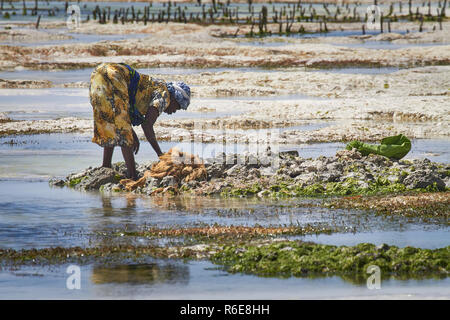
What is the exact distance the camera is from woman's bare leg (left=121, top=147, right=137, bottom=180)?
12.0m

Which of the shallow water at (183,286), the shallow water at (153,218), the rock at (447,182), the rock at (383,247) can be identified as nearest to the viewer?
the shallow water at (183,286)

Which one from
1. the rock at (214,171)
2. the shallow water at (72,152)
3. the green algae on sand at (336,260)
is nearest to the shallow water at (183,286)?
the green algae on sand at (336,260)

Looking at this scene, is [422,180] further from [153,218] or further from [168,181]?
[153,218]

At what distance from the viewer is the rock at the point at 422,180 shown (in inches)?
466

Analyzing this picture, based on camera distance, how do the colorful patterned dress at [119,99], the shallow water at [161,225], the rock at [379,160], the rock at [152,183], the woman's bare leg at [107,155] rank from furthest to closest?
the rock at [379,160] → the woman's bare leg at [107,155] → the rock at [152,183] → the colorful patterned dress at [119,99] → the shallow water at [161,225]

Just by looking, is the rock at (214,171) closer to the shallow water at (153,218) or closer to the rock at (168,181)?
the rock at (168,181)

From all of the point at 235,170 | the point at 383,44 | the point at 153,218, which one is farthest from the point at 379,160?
the point at 383,44

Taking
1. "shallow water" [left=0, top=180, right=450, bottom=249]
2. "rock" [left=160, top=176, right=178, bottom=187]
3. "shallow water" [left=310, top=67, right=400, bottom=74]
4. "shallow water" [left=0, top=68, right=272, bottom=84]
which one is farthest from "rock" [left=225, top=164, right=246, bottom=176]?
"shallow water" [left=310, top=67, right=400, bottom=74]

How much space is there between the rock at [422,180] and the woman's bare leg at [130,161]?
153 inches

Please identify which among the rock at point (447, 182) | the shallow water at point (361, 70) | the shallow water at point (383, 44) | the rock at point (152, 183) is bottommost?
the shallow water at point (383, 44)

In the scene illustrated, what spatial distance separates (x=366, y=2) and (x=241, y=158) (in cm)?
8856

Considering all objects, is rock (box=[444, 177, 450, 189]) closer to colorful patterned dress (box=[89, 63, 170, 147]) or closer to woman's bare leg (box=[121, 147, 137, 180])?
colorful patterned dress (box=[89, 63, 170, 147])

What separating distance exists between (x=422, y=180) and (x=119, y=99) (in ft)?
14.3

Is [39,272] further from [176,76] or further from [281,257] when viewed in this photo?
[176,76]
